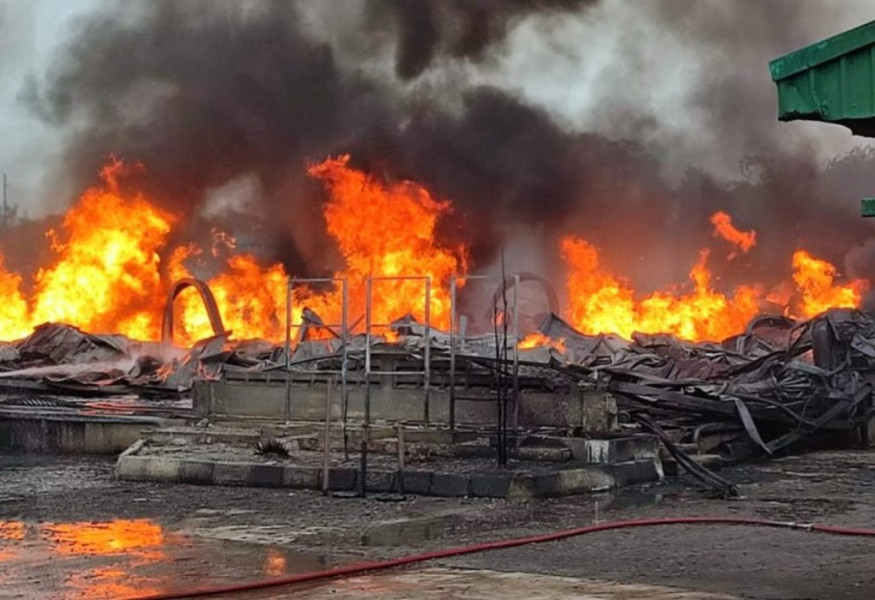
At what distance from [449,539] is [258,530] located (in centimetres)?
167

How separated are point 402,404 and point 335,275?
20.0m

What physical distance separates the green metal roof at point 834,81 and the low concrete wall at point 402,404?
891 centimetres

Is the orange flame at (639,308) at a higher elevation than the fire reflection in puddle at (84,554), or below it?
higher

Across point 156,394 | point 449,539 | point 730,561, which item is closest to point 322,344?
point 156,394

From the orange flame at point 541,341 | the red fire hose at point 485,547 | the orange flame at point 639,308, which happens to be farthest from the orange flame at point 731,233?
the red fire hose at point 485,547

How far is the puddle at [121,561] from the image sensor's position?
838 cm

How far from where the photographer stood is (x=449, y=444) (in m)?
15.1

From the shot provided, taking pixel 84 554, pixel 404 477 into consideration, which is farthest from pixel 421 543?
pixel 404 477

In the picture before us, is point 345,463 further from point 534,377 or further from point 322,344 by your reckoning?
point 322,344

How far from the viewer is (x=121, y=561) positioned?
9336mm

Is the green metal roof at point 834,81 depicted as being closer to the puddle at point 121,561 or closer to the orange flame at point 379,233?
the puddle at point 121,561

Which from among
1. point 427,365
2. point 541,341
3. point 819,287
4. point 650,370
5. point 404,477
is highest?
point 819,287

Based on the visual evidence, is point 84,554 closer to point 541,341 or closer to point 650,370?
point 650,370

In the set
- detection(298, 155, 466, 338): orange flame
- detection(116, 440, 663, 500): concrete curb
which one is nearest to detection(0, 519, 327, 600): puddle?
detection(116, 440, 663, 500): concrete curb
